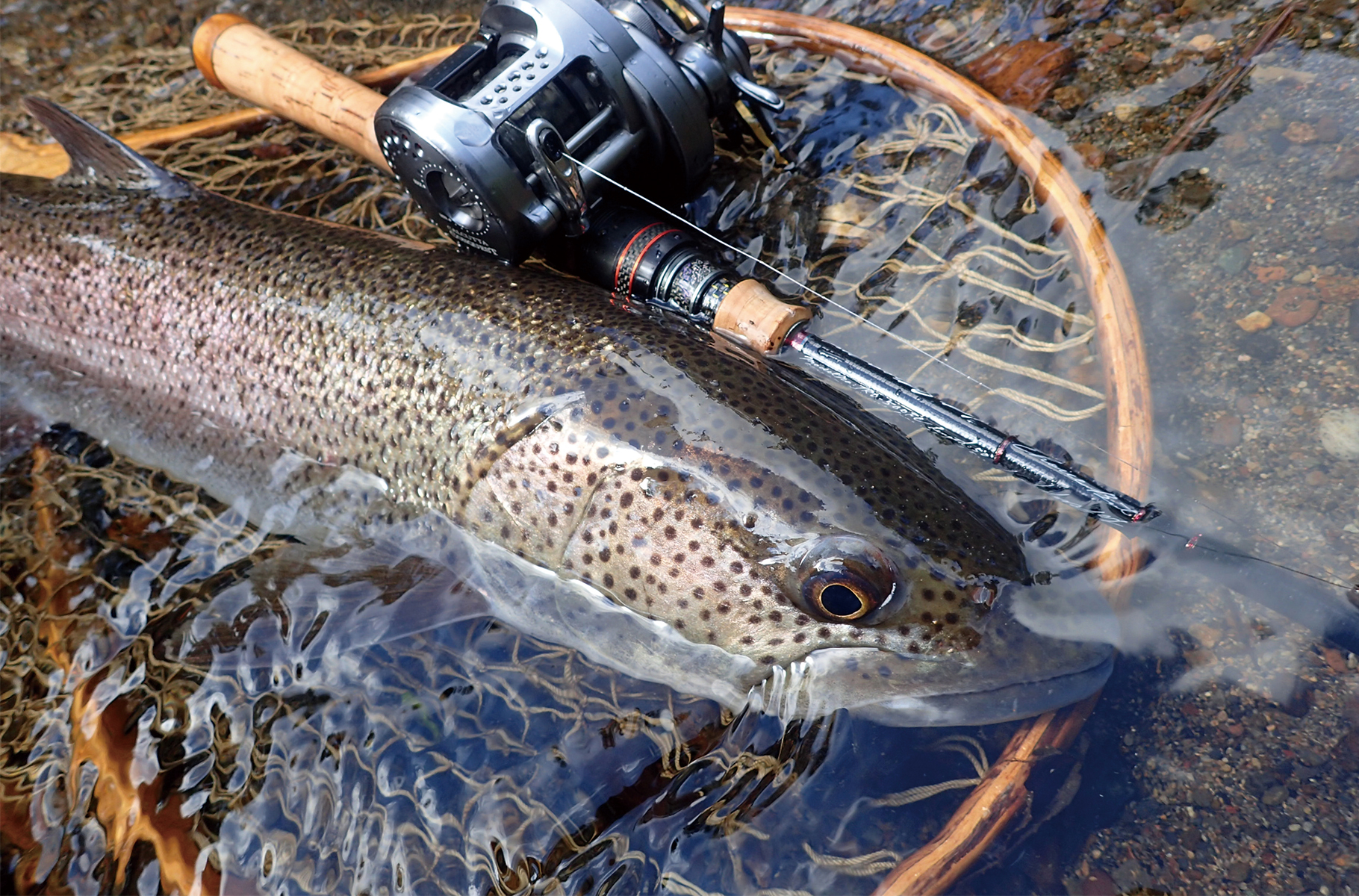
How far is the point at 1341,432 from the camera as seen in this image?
7.54 feet

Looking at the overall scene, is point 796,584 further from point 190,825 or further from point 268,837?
point 190,825

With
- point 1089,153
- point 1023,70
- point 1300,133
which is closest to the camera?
point 1300,133

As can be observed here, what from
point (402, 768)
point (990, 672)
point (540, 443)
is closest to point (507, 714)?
point (402, 768)

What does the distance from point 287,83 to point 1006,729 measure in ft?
11.2

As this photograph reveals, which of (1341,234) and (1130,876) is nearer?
(1130,876)

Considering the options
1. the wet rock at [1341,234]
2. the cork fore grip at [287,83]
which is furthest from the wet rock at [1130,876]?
the cork fore grip at [287,83]

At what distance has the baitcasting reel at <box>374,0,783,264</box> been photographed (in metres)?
2.38

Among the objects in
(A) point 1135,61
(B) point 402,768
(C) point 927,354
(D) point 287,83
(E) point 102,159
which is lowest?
(B) point 402,768

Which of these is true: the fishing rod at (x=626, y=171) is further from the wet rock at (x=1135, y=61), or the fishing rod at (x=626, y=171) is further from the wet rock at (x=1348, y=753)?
the wet rock at (x=1135, y=61)

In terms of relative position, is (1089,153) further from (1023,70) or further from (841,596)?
(841,596)

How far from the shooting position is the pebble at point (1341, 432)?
2271mm

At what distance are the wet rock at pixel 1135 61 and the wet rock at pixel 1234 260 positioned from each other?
0.86m

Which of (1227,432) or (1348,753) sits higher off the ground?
(1227,432)

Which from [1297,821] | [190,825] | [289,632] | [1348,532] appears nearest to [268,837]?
[190,825]
